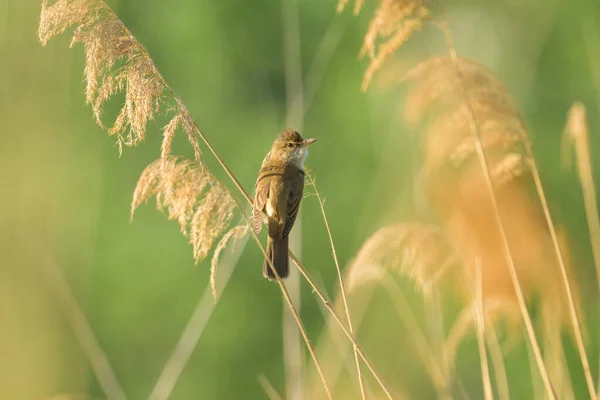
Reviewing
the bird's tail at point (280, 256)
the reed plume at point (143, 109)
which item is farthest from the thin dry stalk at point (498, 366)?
the bird's tail at point (280, 256)

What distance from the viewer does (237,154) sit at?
13102 mm

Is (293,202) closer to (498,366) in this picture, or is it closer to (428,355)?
(428,355)

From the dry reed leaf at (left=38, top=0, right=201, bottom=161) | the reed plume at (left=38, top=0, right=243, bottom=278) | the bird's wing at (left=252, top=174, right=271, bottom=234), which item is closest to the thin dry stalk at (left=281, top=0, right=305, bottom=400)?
the bird's wing at (left=252, top=174, right=271, bottom=234)

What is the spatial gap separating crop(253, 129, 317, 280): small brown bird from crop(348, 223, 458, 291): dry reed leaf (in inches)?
25.4

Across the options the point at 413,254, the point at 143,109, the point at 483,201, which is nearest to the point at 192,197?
the point at 143,109

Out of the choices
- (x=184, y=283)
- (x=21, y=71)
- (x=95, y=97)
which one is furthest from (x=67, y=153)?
(x=95, y=97)

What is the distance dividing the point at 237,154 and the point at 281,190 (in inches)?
373

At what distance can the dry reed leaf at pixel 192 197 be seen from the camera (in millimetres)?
2436

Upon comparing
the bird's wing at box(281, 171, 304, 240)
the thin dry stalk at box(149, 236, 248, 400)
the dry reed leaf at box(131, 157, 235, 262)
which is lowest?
the thin dry stalk at box(149, 236, 248, 400)

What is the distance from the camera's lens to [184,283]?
12.8 meters

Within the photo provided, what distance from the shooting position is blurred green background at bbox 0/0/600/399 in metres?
11.1

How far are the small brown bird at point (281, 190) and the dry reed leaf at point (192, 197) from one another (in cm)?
96

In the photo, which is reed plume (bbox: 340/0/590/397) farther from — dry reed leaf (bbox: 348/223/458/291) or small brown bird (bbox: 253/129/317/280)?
small brown bird (bbox: 253/129/317/280)

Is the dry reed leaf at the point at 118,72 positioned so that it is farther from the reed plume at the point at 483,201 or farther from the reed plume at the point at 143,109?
the reed plume at the point at 483,201
